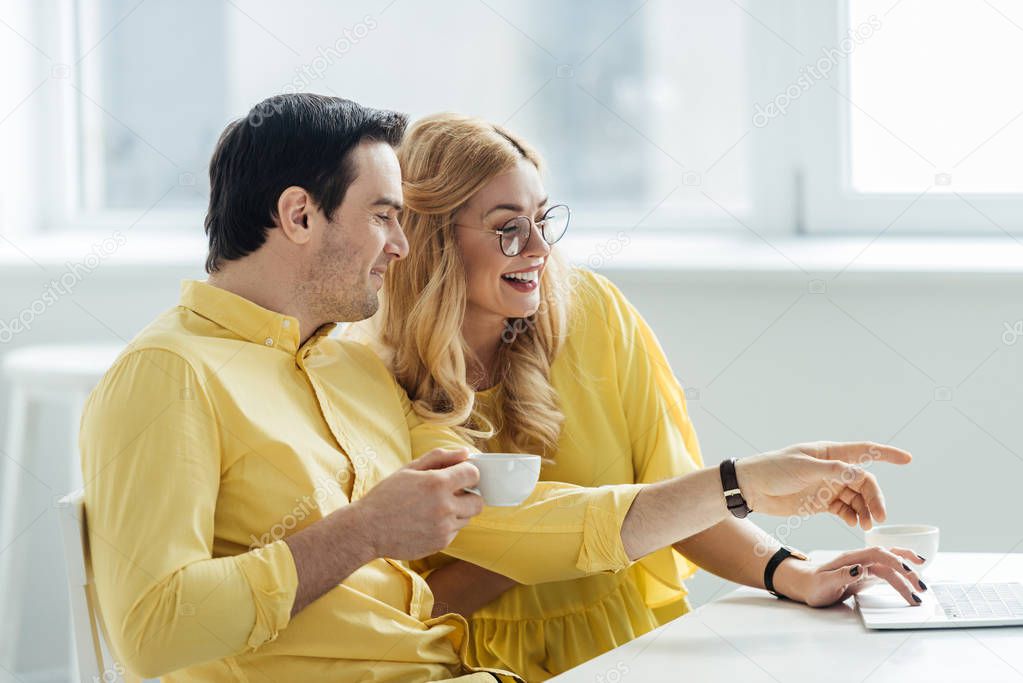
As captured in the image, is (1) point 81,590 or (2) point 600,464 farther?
(2) point 600,464

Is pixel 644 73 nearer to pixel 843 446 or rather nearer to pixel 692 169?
pixel 692 169

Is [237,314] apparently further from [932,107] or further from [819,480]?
[932,107]

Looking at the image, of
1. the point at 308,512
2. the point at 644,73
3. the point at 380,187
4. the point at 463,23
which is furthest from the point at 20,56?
the point at 308,512

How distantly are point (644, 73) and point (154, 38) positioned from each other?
1290mm

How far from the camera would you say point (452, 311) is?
1.75 metres

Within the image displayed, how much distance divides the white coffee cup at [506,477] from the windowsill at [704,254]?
967 millimetres

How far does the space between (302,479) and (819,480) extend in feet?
2.04

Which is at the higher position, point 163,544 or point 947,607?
point 163,544

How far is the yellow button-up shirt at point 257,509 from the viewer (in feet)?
3.92

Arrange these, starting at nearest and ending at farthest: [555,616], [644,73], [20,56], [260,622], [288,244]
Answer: [260,622] < [288,244] < [555,616] < [644,73] < [20,56]

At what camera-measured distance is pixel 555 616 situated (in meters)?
1.71

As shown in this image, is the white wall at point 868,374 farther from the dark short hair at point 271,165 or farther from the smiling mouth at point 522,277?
the dark short hair at point 271,165
